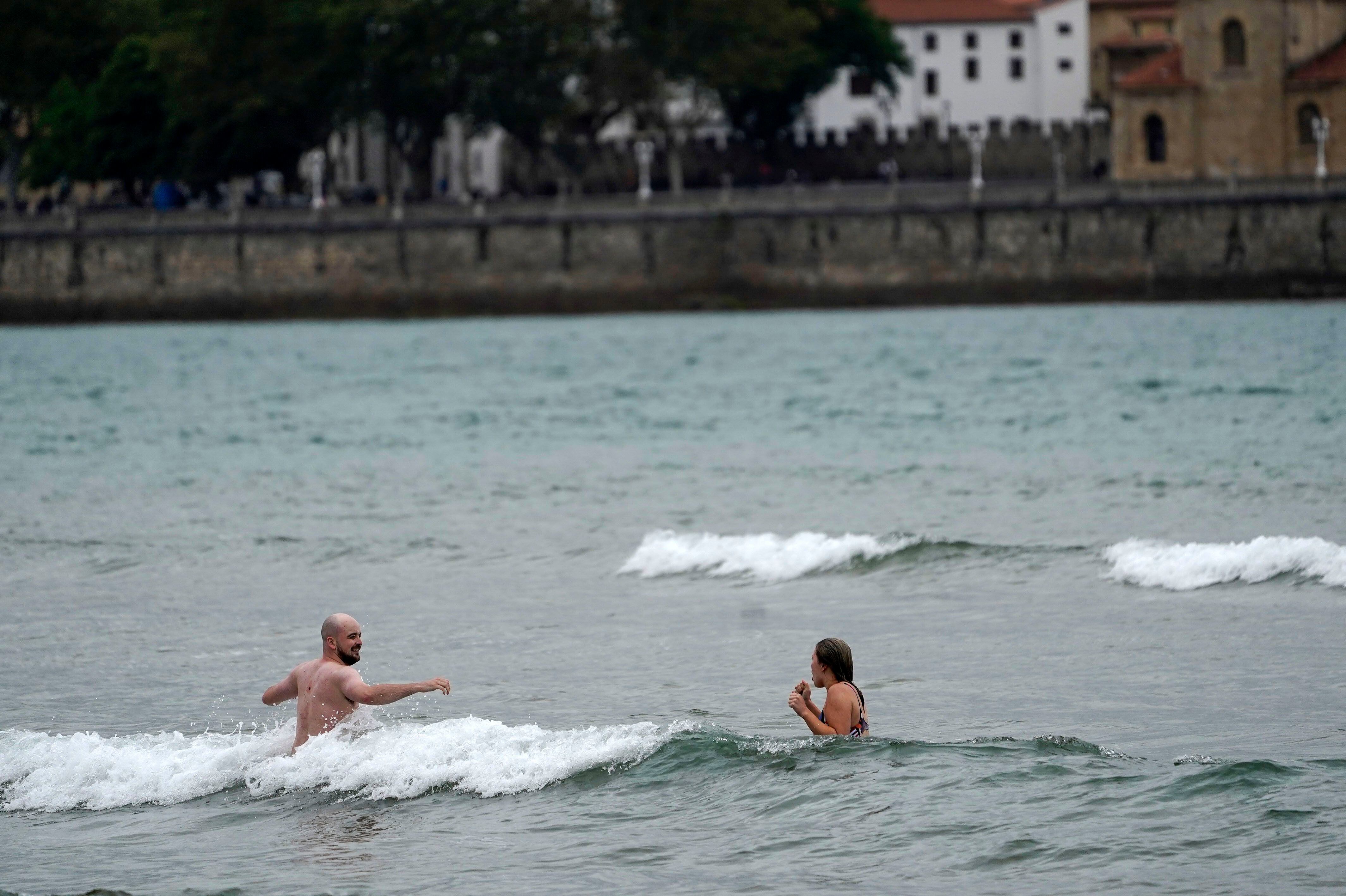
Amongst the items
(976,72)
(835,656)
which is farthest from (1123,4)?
(835,656)

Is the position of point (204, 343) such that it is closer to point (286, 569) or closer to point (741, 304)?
point (741, 304)

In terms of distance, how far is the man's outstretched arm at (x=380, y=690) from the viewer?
33.5 ft

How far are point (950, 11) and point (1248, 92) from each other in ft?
94.3

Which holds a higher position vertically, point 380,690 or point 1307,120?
point 1307,120

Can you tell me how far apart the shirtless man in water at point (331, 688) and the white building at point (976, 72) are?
88120 millimetres

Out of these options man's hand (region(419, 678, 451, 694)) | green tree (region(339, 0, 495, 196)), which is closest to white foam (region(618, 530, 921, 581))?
man's hand (region(419, 678, 451, 694))

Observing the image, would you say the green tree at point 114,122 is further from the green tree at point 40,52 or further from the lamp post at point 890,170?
the lamp post at point 890,170

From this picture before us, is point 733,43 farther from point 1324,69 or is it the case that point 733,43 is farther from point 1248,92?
point 1324,69

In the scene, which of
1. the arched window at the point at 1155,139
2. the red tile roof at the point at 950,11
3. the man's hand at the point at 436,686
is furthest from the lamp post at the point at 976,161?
the man's hand at the point at 436,686

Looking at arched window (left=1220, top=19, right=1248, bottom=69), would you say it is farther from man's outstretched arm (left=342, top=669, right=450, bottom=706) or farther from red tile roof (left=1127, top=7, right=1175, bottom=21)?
man's outstretched arm (left=342, top=669, right=450, bottom=706)

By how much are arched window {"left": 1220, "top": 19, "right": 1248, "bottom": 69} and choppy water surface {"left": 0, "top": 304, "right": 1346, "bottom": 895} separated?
41.9 m

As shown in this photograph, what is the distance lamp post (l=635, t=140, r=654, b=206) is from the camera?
71688 millimetres

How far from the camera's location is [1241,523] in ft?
68.0

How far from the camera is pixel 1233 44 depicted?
74.4 m
